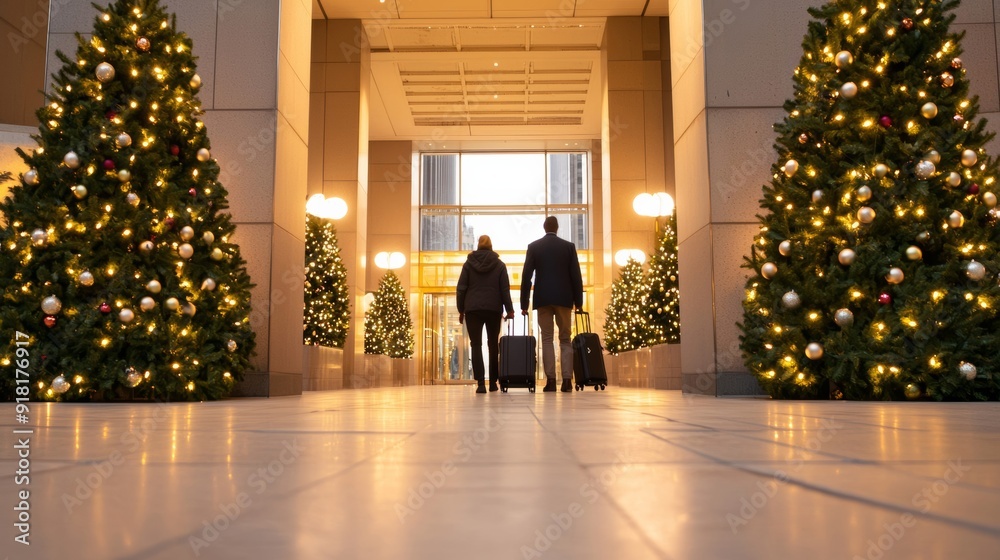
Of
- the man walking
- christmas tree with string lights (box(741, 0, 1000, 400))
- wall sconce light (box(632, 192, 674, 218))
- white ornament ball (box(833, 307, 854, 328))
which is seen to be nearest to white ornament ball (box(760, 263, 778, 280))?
christmas tree with string lights (box(741, 0, 1000, 400))

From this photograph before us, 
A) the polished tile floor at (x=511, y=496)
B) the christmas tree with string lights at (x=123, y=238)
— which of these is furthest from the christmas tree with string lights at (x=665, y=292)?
the polished tile floor at (x=511, y=496)

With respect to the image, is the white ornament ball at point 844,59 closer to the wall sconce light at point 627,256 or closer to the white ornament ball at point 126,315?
the white ornament ball at point 126,315

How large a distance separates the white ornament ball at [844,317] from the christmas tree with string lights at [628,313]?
6.75m

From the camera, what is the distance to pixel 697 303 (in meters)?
8.23

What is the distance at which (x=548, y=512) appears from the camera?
122 centimetres

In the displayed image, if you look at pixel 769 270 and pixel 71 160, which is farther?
pixel 769 270

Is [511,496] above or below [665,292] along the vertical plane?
below

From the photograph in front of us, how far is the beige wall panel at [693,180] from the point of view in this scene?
7.95 metres

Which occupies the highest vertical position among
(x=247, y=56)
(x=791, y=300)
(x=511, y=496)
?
(x=247, y=56)

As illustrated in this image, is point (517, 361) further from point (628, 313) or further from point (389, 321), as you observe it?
point (389, 321)

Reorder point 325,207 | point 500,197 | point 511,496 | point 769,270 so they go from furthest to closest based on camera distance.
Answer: point 500,197 → point 325,207 → point 769,270 → point 511,496

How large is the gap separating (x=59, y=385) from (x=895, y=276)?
573cm

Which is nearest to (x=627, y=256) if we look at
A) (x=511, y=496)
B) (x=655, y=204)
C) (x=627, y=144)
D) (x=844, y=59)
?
(x=655, y=204)

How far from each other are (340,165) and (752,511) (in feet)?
50.5
